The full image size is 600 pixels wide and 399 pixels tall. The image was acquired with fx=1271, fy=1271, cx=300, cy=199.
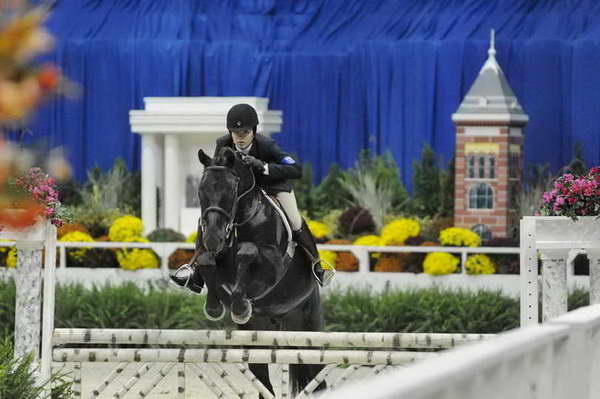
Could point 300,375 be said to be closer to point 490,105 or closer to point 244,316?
point 244,316

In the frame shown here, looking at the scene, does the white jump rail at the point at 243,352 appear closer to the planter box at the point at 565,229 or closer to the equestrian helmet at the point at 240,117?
the equestrian helmet at the point at 240,117

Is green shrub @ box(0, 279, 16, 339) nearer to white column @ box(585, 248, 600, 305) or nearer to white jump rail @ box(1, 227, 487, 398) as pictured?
white jump rail @ box(1, 227, 487, 398)

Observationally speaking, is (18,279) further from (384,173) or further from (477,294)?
(384,173)

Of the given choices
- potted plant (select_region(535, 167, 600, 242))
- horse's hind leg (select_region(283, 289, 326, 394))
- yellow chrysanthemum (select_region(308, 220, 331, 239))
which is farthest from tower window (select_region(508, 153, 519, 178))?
horse's hind leg (select_region(283, 289, 326, 394))

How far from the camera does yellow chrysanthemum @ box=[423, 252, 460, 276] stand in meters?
15.9

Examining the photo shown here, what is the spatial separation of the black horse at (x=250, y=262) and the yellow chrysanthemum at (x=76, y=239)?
974 cm

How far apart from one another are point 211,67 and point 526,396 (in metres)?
20.5

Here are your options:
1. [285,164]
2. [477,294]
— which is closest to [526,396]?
[285,164]

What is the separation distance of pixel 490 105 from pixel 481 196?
1.41 meters

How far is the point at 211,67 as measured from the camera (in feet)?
75.9

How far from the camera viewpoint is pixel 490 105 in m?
19.6

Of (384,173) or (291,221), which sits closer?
(291,221)

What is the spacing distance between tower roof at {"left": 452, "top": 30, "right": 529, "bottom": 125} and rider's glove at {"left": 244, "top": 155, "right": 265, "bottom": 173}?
485 inches

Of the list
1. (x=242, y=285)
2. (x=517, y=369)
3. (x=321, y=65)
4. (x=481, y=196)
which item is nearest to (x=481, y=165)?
(x=481, y=196)
